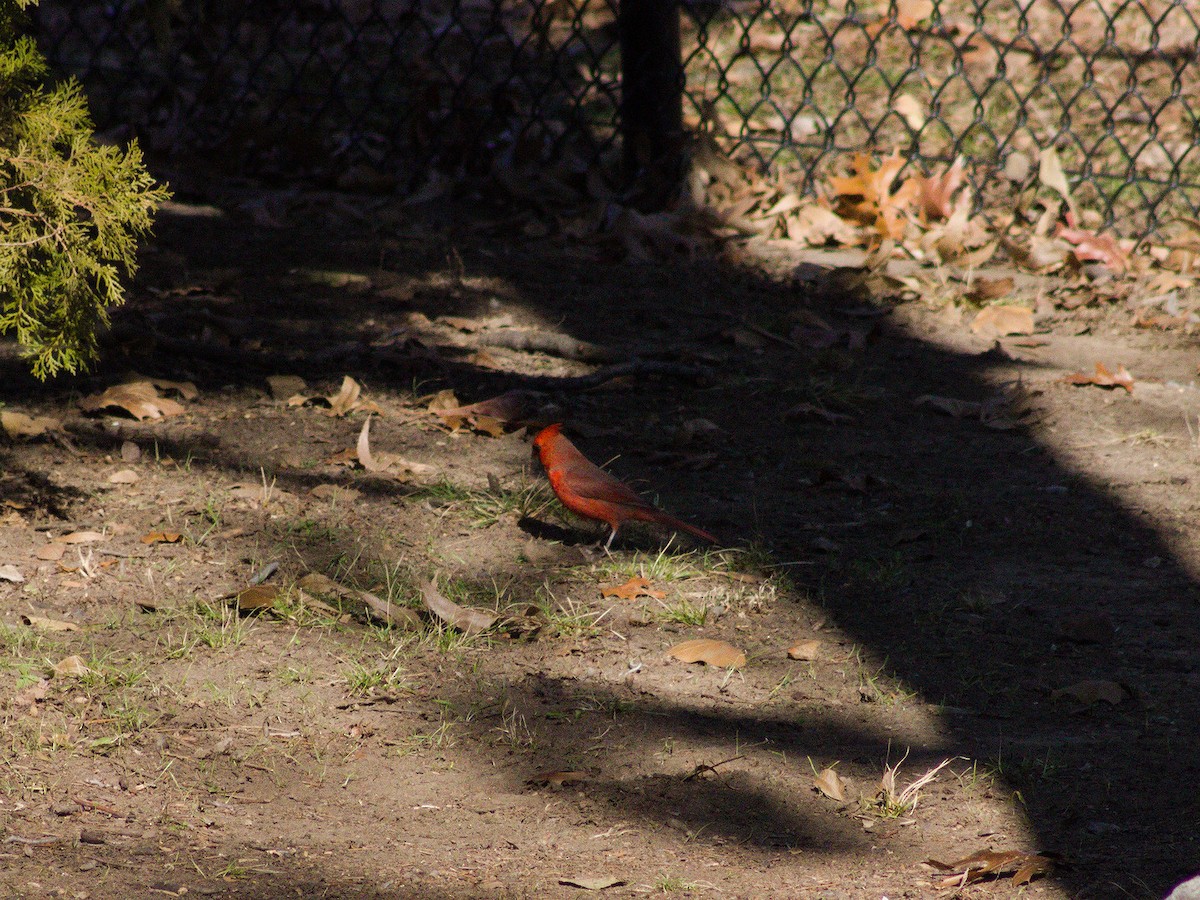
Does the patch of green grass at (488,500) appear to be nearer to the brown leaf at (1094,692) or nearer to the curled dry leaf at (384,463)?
the curled dry leaf at (384,463)

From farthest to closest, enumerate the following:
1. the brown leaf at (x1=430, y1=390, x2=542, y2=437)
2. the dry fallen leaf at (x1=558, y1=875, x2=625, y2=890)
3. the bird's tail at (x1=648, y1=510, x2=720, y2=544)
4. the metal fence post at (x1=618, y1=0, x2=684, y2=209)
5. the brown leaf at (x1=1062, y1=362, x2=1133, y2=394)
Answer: the metal fence post at (x1=618, y1=0, x2=684, y2=209) → the brown leaf at (x1=1062, y1=362, x2=1133, y2=394) → the brown leaf at (x1=430, y1=390, x2=542, y2=437) → the bird's tail at (x1=648, y1=510, x2=720, y2=544) → the dry fallen leaf at (x1=558, y1=875, x2=625, y2=890)

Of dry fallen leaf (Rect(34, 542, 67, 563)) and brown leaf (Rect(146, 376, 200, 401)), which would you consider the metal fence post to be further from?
dry fallen leaf (Rect(34, 542, 67, 563))

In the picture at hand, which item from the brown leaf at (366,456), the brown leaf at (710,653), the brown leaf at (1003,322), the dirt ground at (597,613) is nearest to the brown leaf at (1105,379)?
the dirt ground at (597,613)

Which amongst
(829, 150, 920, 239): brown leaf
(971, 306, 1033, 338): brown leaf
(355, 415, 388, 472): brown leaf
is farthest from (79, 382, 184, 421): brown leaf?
(829, 150, 920, 239): brown leaf

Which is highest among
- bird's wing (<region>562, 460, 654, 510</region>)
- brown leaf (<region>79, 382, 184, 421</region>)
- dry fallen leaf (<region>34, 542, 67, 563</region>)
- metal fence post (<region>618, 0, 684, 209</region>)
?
metal fence post (<region>618, 0, 684, 209</region>)

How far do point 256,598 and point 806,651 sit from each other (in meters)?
1.28

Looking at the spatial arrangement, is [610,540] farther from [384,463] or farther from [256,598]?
[256,598]

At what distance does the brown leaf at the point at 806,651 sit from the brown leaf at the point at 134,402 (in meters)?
2.10

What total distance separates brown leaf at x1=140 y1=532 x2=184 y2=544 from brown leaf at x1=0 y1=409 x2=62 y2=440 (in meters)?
0.67

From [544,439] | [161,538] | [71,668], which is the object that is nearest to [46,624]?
[71,668]

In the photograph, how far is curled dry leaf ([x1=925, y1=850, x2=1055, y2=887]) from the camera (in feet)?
6.95

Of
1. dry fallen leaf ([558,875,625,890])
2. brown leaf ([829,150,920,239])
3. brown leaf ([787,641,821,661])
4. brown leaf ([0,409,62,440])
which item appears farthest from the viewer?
brown leaf ([829,150,920,239])

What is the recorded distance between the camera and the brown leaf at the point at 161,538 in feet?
10.8

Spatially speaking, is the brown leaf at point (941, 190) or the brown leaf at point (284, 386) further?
the brown leaf at point (941, 190)
